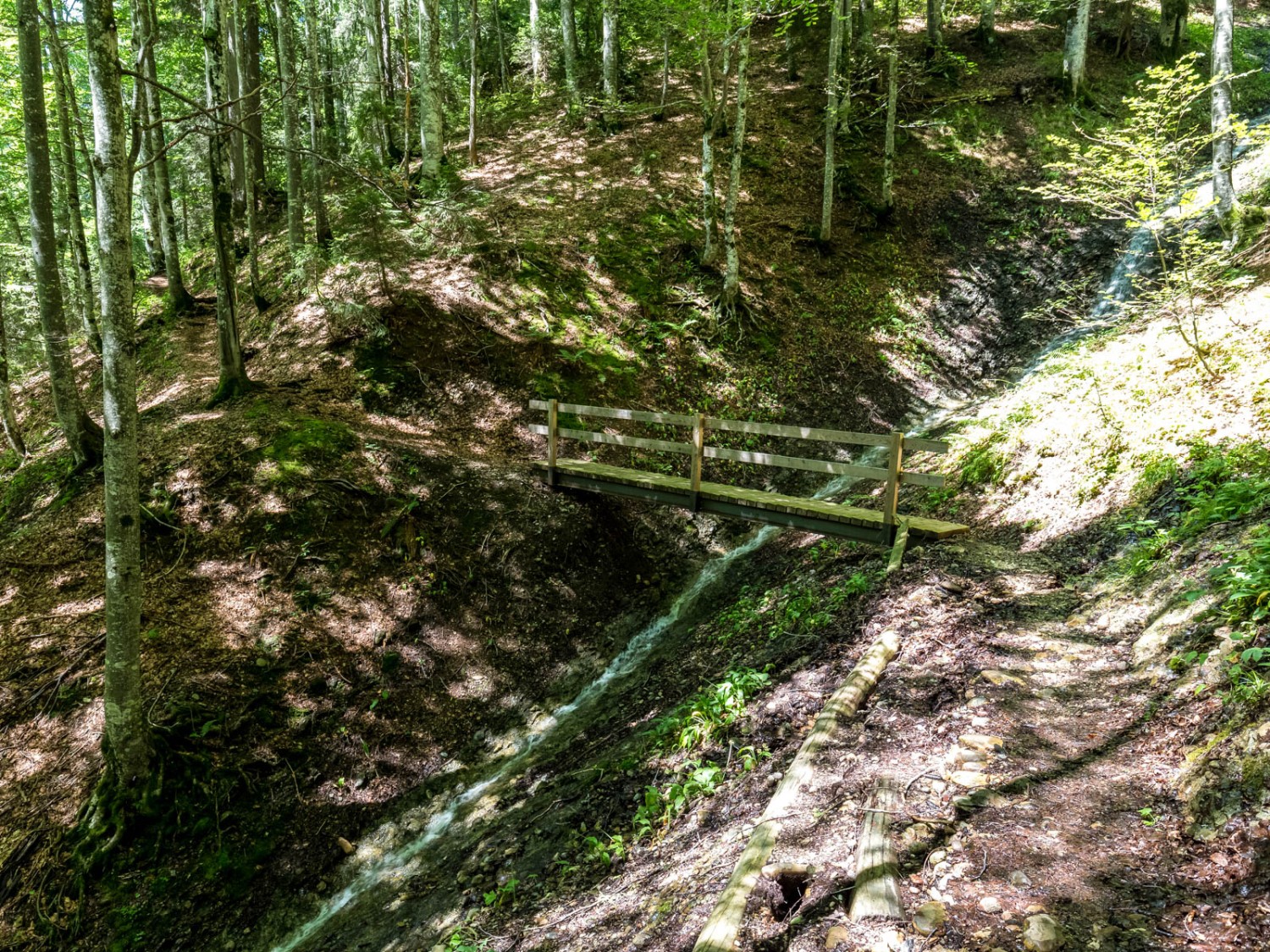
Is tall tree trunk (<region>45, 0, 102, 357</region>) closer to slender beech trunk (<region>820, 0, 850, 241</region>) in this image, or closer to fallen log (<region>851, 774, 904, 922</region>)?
fallen log (<region>851, 774, 904, 922</region>)

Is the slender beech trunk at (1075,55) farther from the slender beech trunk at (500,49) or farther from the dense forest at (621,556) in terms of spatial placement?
the slender beech trunk at (500,49)

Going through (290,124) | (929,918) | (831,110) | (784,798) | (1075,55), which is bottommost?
(784,798)

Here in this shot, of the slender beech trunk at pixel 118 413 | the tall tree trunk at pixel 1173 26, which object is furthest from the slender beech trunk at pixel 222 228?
the tall tree trunk at pixel 1173 26

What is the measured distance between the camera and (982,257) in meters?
16.7

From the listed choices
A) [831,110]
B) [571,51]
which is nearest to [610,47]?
[571,51]

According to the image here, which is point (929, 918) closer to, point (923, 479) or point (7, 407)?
point (923, 479)

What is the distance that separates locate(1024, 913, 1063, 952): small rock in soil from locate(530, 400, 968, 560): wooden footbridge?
429 centimetres

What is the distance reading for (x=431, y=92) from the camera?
13.4 meters

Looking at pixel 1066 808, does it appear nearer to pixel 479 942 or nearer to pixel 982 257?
pixel 479 942

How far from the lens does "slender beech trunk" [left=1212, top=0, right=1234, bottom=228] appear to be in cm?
966

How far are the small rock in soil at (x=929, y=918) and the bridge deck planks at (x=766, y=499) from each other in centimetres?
503

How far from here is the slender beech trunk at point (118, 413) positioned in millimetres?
4801

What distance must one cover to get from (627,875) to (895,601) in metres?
3.48

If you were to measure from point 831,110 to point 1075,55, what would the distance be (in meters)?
10.6
